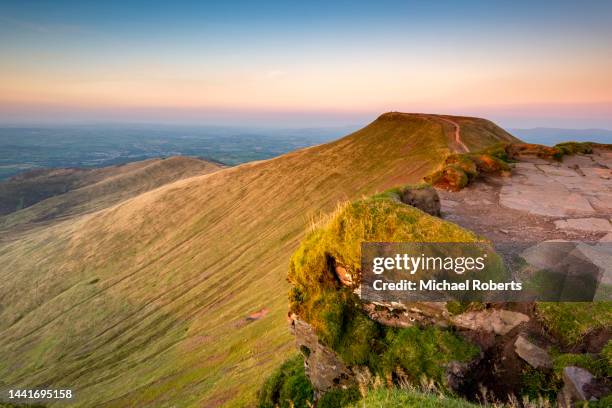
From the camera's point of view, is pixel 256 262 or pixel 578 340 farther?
pixel 256 262

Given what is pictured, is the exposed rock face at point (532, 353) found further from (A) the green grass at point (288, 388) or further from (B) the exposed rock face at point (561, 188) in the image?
(A) the green grass at point (288, 388)

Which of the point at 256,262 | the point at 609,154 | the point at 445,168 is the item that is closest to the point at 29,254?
the point at 256,262

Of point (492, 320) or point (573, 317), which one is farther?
point (492, 320)

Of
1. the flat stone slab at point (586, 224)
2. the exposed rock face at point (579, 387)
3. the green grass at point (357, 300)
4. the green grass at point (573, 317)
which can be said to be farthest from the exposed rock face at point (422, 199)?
the exposed rock face at point (579, 387)

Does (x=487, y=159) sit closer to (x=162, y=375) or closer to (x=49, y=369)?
(x=162, y=375)

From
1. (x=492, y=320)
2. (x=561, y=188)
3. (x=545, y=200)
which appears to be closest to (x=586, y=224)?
(x=545, y=200)

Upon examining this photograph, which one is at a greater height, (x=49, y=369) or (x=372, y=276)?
(x=372, y=276)

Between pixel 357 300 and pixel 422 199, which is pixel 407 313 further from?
pixel 422 199
